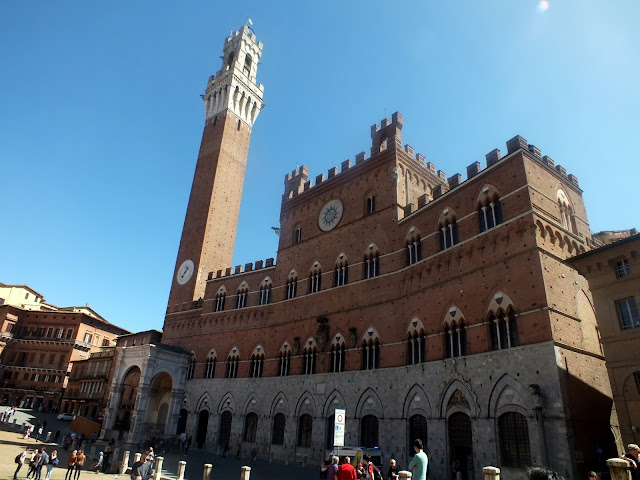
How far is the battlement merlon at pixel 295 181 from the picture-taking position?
34.5 metres

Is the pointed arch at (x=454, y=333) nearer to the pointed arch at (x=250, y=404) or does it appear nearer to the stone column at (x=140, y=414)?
the pointed arch at (x=250, y=404)

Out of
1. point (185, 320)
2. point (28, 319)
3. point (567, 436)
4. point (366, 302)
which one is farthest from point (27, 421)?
point (567, 436)

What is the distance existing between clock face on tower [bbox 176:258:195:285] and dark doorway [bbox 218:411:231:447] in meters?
13.0

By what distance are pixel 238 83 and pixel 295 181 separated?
18748mm

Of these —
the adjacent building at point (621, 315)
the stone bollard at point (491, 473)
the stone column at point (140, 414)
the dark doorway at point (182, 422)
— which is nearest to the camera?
the stone bollard at point (491, 473)

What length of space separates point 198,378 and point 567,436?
87.9 feet

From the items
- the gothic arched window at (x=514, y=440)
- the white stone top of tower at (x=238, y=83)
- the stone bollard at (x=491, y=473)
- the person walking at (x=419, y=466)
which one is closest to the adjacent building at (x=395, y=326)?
the gothic arched window at (x=514, y=440)

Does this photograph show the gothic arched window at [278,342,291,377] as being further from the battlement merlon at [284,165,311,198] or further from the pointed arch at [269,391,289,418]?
the battlement merlon at [284,165,311,198]

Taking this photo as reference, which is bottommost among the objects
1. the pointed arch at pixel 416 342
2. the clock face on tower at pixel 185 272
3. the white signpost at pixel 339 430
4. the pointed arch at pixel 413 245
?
the white signpost at pixel 339 430

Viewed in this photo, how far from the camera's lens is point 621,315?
1538cm

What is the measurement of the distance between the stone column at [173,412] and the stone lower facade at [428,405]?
9.91 ft

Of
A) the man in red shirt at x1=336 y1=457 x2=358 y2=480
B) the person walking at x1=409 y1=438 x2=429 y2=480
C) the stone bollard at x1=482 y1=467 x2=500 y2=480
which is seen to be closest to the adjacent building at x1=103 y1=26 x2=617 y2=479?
the stone bollard at x1=482 y1=467 x2=500 y2=480

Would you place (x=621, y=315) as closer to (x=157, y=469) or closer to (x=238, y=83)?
(x=157, y=469)

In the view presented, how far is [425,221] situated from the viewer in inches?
894
